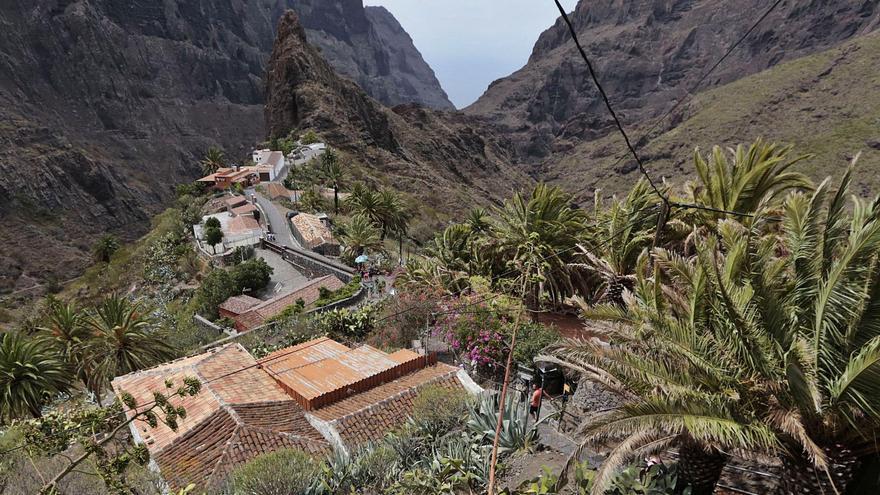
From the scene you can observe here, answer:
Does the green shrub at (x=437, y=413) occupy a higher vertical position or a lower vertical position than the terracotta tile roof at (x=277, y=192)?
lower

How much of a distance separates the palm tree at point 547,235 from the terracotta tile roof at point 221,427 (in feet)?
24.6

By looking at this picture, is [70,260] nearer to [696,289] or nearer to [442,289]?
[442,289]

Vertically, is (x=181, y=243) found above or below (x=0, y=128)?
below

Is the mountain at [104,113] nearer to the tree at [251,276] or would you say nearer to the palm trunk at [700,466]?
the tree at [251,276]

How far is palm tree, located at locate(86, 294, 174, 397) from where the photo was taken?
17938 mm

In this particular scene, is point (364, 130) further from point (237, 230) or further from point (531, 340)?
point (531, 340)

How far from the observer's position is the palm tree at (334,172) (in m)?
49.0

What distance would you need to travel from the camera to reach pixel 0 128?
98.6 meters

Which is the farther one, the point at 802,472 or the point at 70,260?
the point at 70,260

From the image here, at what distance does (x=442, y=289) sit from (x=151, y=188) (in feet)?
435

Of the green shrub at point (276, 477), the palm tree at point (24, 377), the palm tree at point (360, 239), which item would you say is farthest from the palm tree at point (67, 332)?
the palm tree at point (360, 239)

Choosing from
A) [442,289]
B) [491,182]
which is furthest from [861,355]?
[491,182]

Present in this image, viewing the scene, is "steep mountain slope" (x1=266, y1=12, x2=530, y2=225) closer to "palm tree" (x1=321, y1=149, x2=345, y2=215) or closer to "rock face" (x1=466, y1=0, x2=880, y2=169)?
"palm tree" (x1=321, y1=149, x2=345, y2=215)

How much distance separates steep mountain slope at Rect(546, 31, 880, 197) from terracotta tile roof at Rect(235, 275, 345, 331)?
4086 cm
